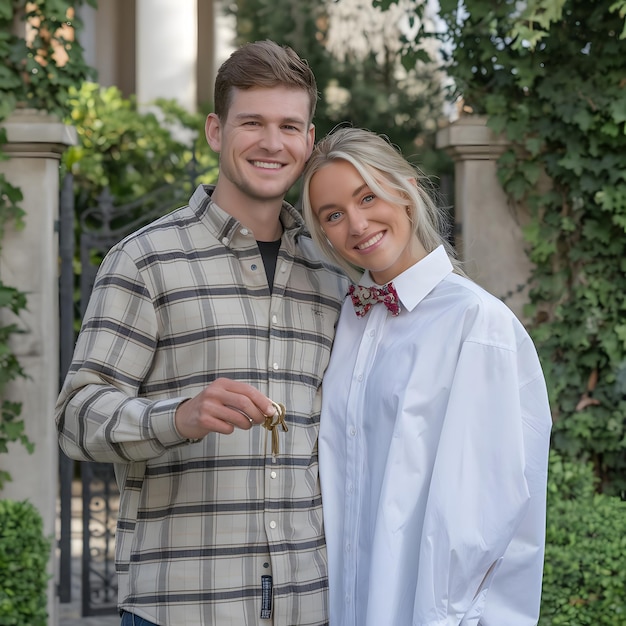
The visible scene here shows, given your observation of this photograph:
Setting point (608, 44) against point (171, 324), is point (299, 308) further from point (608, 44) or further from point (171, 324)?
point (608, 44)

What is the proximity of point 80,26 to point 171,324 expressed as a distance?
2663 mm

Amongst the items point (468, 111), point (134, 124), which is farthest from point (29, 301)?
point (134, 124)

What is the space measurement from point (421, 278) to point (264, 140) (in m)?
0.50

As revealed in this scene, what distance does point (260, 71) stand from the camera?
2.41 meters

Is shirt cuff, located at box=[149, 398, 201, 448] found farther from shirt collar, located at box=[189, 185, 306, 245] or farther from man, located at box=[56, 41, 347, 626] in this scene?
shirt collar, located at box=[189, 185, 306, 245]

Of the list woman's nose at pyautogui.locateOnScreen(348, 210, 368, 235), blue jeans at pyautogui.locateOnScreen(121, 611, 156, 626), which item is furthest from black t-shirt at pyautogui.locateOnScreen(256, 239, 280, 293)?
blue jeans at pyautogui.locateOnScreen(121, 611, 156, 626)

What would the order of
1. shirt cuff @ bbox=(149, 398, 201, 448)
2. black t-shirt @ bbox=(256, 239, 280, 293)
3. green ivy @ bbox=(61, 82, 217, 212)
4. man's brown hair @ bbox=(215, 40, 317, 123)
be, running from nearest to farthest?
shirt cuff @ bbox=(149, 398, 201, 448), man's brown hair @ bbox=(215, 40, 317, 123), black t-shirt @ bbox=(256, 239, 280, 293), green ivy @ bbox=(61, 82, 217, 212)

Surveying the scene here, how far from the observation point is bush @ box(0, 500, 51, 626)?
161 inches

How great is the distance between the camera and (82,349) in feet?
7.47

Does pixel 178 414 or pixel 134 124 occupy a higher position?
pixel 134 124

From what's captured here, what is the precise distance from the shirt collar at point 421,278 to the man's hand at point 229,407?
24.0 inches

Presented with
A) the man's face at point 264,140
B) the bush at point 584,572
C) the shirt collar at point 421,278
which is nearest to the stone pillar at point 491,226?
the bush at point 584,572

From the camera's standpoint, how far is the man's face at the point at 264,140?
243 centimetres

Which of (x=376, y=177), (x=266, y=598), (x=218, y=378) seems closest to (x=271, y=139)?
(x=376, y=177)
